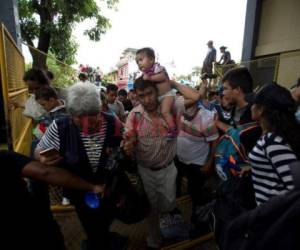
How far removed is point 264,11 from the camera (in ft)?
25.9

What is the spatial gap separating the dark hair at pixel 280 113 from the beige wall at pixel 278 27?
5.92 m

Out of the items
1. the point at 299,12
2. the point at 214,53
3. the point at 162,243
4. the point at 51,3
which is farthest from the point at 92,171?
the point at 51,3

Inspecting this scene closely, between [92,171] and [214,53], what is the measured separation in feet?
32.4

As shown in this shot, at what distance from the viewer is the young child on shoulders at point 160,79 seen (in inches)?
105

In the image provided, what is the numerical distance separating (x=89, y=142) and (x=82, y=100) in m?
0.34

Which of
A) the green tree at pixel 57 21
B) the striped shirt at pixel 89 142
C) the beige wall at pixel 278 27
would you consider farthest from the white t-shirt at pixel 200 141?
the green tree at pixel 57 21

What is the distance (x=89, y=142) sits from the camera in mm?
2025

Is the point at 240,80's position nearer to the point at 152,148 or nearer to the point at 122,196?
the point at 152,148

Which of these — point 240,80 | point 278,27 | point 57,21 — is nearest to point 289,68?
point 278,27


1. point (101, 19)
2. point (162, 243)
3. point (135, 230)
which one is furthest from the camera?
point (101, 19)

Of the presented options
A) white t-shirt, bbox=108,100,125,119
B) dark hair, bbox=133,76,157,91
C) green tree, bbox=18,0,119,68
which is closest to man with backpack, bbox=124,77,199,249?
dark hair, bbox=133,76,157,91

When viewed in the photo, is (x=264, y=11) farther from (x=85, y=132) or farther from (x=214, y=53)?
(x=85, y=132)

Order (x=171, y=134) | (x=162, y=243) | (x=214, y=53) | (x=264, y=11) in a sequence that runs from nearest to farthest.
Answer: (x=171, y=134) < (x=162, y=243) < (x=264, y=11) < (x=214, y=53)

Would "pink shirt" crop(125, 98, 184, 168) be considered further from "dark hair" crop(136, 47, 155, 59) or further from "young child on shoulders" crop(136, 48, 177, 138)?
"dark hair" crop(136, 47, 155, 59)
